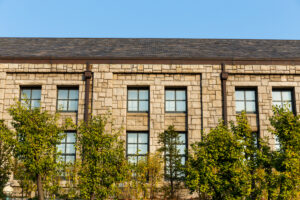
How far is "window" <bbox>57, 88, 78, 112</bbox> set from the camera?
20.4m

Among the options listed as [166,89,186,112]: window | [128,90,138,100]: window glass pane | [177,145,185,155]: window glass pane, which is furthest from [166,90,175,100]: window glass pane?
[177,145,185,155]: window glass pane

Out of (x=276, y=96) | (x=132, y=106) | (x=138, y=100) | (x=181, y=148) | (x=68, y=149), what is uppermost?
(x=276, y=96)

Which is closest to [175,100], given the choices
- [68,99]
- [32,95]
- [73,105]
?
[73,105]

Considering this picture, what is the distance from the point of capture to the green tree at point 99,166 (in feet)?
48.7

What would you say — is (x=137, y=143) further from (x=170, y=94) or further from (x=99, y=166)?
(x=99, y=166)

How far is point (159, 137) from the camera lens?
1925 cm

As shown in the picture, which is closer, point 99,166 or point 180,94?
point 99,166

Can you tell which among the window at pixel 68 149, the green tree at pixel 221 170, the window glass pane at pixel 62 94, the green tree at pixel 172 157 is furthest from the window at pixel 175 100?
the window glass pane at pixel 62 94

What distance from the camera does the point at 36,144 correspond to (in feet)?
49.8

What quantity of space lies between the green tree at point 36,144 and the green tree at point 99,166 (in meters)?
1.27

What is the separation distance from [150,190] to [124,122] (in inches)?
149

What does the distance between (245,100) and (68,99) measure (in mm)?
9524

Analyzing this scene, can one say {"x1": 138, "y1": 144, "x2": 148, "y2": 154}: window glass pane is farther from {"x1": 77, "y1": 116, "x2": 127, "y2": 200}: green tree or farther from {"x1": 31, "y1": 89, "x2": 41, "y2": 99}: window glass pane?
{"x1": 31, "y1": 89, "x2": 41, "y2": 99}: window glass pane

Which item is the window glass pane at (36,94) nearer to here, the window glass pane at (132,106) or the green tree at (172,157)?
the window glass pane at (132,106)
